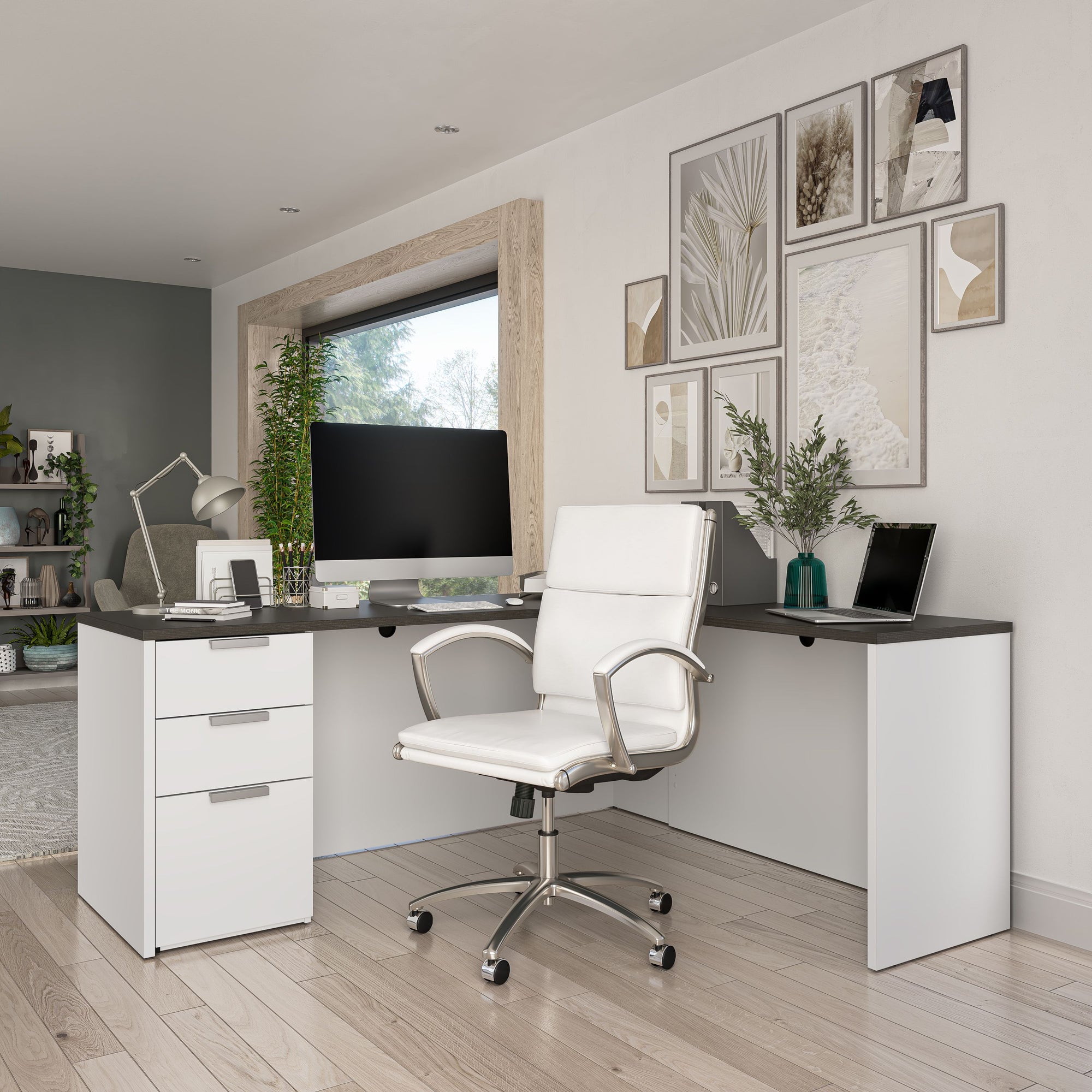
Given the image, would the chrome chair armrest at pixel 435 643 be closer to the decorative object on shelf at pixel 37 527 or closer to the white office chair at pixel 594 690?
the white office chair at pixel 594 690

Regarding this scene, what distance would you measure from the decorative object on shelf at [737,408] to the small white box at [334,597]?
4.13 ft

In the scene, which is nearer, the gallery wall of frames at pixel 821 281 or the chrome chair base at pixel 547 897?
the chrome chair base at pixel 547 897

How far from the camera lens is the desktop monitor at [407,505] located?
3.38 metres

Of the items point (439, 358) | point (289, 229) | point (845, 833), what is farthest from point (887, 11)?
point (289, 229)

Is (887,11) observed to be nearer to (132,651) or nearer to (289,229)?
(132,651)

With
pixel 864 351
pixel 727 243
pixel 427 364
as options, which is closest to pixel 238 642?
pixel 864 351

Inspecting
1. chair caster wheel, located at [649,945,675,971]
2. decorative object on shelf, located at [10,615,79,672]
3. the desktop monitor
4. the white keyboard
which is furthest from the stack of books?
decorative object on shelf, located at [10,615,79,672]

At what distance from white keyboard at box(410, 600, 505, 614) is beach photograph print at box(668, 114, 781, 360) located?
1.15 metres

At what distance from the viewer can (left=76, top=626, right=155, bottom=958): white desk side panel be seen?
265 cm

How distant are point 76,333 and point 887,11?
5.47 meters

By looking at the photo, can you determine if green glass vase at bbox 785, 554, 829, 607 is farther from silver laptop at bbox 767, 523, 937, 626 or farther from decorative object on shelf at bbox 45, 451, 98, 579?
decorative object on shelf at bbox 45, 451, 98, 579

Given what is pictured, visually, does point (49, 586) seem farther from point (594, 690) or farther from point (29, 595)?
point (594, 690)

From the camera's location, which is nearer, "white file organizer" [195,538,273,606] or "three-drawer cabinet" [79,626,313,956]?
"three-drawer cabinet" [79,626,313,956]

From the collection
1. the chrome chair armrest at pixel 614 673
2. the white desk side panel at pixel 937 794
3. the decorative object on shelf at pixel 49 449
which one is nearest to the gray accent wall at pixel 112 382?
the decorative object on shelf at pixel 49 449
